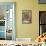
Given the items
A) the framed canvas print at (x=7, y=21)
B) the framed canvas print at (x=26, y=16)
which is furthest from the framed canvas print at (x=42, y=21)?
the framed canvas print at (x=7, y=21)

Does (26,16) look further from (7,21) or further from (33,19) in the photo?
(7,21)

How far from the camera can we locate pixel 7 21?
4.84m

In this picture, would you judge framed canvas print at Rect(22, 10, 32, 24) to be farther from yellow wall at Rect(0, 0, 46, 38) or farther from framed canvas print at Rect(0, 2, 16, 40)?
framed canvas print at Rect(0, 2, 16, 40)

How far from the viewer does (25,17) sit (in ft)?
15.7

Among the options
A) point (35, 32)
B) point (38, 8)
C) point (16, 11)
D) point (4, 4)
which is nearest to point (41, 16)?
point (38, 8)

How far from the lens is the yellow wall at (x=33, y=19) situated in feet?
15.5

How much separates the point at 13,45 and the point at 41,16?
138 inches

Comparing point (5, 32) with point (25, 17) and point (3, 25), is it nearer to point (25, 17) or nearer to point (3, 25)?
point (3, 25)

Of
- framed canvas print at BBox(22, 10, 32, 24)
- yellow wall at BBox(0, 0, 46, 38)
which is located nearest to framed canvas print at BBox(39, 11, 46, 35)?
yellow wall at BBox(0, 0, 46, 38)

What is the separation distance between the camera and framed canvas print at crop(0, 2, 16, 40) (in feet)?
15.7

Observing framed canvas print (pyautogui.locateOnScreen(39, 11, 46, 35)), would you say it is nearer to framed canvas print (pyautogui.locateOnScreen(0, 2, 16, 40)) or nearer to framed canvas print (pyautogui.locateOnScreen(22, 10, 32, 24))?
framed canvas print (pyautogui.locateOnScreen(22, 10, 32, 24))

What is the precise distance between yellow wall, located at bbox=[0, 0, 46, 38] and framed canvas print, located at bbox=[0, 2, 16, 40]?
6.8 inches

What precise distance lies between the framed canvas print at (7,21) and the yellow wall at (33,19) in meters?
0.17

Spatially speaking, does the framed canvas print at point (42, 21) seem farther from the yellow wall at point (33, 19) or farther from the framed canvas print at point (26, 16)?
the framed canvas print at point (26, 16)
